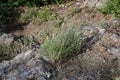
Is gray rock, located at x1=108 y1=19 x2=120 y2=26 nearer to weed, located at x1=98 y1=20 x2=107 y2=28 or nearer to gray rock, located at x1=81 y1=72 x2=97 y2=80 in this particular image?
weed, located at x1=98 y1=20 x2=107 y2=28

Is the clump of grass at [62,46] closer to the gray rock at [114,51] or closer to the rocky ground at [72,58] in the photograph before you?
the rocky ground at [72,58]

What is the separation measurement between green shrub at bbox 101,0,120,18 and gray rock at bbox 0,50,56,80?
6.15 feet

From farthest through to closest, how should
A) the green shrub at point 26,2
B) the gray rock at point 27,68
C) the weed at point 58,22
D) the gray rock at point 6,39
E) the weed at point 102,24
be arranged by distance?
the green shrub at point 26,2, the weed at point 58,22, the weed at point 102,24, the gray rock at point 6,39, the gray rock at point 27,68

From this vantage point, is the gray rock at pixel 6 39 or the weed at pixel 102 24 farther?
A: the weed at pixel 102 24

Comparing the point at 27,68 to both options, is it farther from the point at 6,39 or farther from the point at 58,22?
the point at 58,22

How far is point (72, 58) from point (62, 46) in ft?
1.07

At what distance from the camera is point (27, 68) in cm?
475

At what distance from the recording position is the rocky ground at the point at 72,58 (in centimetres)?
468

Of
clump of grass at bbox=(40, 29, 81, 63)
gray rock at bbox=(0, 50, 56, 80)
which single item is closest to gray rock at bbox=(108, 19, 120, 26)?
clump of grass at bbox=(40, 29, 81, 63)

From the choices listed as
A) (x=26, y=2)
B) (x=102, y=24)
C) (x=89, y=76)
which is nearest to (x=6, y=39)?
(x=26, y=2)

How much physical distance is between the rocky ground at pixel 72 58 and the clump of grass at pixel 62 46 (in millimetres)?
119

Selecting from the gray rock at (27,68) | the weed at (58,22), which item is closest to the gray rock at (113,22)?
the weed at (58,22)

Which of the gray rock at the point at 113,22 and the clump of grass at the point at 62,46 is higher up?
the clump of grass at the point at 62,46

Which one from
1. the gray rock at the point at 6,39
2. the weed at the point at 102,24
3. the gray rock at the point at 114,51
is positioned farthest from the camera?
the weed at the point at 102,24
